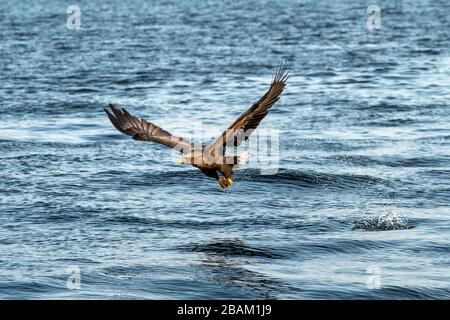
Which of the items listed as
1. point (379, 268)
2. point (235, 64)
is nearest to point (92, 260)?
point (379, 268)

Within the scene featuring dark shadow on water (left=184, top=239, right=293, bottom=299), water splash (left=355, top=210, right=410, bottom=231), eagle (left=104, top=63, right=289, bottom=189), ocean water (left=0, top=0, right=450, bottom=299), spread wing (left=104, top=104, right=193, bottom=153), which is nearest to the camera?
dark shadow on water (left=184, top=239, right=293, bottom=299)

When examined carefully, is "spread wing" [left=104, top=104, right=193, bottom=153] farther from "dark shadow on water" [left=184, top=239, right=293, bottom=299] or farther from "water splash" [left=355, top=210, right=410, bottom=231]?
"water splash" [left=355, top=210, right=410, bottom=231]

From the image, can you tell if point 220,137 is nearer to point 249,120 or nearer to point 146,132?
point 249,120

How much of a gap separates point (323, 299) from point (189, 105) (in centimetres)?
1343

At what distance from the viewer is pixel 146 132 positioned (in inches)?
513

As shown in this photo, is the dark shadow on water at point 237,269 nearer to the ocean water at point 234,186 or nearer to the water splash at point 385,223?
the ocean water at point 234,186

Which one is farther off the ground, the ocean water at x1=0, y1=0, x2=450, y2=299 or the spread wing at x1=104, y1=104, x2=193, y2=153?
the spread wing at x1=104, y1=104, x2=193, y2=153

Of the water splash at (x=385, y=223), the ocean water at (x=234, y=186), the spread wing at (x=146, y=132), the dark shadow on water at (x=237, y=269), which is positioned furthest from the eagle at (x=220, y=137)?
the water splash at (x=385, y=223)

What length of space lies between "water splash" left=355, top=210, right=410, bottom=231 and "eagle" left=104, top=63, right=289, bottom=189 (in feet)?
8.20

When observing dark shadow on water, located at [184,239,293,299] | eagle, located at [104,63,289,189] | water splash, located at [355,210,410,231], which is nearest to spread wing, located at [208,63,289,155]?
eagle, located at [104,63,289,189]

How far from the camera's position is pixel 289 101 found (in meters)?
24.9

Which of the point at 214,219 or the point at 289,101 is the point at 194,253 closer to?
the point at 214,219

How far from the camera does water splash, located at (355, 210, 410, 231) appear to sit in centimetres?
1449

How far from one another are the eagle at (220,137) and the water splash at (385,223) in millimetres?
2499
